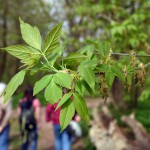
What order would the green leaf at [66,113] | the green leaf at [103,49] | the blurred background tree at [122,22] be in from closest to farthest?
the green leaf at [66,113]
the green leaf at [103,49]
the blurred background tree at [122,22]

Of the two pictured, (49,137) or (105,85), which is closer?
(105,85)

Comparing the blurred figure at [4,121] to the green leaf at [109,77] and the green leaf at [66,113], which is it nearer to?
the green leaf at [109,77]

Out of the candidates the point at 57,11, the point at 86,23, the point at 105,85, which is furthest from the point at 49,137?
the point at 105,85

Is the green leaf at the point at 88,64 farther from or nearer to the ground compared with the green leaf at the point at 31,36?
nearer to the ground

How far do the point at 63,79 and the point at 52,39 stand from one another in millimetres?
227

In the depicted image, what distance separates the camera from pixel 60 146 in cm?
724

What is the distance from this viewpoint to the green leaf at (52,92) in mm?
1644

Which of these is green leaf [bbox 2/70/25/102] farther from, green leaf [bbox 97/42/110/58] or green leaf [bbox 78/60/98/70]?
green leaf [bbox 97/42/110/58]

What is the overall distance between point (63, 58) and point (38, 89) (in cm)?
29

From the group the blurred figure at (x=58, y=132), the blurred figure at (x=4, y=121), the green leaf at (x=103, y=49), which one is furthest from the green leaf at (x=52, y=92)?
the blurred figure at (x=58, y=132)

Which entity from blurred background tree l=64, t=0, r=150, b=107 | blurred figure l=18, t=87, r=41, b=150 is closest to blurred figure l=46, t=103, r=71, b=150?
blurred figure l=18, t=87, r=41, b=150

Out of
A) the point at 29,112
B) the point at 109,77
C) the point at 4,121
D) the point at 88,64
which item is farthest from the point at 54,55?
the point at 29,112

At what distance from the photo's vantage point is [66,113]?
1.64m

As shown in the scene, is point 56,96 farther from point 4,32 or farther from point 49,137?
point 4,32
